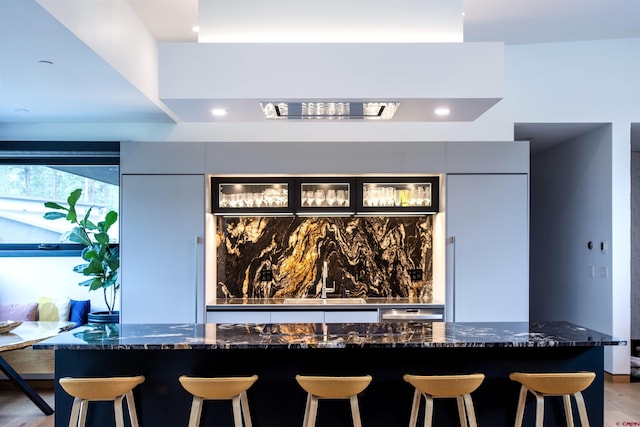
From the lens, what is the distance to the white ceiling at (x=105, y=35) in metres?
2.90

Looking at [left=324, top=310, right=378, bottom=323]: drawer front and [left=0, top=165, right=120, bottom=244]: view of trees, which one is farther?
[left=0, top=165, right=120, bottom=244]: view of trees

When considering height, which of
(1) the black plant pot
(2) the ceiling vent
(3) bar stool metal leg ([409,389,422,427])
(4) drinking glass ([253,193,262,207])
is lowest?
(3) bar stool metal leg ([409,389,422,427])

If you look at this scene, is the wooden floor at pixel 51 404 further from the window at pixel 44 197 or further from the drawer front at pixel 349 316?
the drawer front at pixel 349 316

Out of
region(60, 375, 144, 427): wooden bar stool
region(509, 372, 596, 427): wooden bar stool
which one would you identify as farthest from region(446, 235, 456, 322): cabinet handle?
region(60, 375, 144, 427): wooden bar stool

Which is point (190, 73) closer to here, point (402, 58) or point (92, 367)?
point (402, 58)

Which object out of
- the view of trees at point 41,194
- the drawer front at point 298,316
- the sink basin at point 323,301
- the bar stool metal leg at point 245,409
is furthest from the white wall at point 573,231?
the view of trees at point 41,194

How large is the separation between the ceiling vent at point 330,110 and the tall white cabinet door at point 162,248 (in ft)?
5.97

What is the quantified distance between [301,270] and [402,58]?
2.91 meters

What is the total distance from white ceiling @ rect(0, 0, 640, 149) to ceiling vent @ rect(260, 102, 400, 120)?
0.44 meters

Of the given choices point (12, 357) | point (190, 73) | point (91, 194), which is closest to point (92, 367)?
point (190, 73)

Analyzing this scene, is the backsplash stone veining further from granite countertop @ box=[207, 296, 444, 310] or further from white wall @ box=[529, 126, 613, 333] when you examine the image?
white wall @ box=[529, 126, 613, 333]

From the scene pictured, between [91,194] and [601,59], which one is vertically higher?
[601,59]

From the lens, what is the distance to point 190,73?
297cm

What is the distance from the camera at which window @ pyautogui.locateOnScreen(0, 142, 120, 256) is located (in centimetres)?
539
